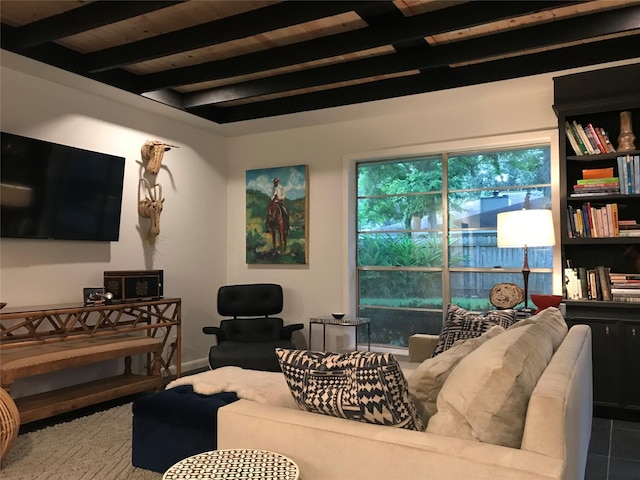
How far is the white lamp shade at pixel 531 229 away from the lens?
12.1ft

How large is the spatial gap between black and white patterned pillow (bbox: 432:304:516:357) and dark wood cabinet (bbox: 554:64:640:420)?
2.83 ft

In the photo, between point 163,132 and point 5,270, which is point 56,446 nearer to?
point 5,270

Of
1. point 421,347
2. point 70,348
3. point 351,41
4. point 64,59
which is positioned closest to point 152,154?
point 64,59

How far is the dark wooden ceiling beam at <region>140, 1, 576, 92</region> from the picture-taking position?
298 cm

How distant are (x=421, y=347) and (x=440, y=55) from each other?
7.14 feet

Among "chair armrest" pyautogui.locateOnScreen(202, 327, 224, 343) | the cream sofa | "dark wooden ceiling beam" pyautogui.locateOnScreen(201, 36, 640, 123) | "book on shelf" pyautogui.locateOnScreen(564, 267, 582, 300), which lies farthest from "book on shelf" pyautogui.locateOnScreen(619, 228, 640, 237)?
"chair armrest" pyautogui.locateOnScreen(202, 327, 224, 343)

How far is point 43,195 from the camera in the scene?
384 centimetres

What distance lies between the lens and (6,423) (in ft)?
8.68

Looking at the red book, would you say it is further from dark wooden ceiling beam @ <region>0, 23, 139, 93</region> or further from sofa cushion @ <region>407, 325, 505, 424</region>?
dark wooden ceiling beam @ <region>0, 23, 139, 93</region>

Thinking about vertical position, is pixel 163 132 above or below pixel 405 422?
above

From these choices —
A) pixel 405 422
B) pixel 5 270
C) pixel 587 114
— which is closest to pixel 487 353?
pixel 405 422

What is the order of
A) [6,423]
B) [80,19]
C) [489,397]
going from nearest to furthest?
[489,397], [6,423], [80,19]

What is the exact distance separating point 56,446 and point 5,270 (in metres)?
1.40

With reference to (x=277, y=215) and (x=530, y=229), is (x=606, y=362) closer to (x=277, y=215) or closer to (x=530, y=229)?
(x=530, y=229)
